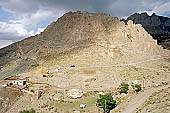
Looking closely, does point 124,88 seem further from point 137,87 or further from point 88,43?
point 88,43

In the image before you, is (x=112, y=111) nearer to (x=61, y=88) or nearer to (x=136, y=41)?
(x=61, y=88)

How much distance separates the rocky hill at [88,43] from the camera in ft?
338

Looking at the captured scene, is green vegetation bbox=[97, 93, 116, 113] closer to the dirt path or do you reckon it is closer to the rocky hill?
the dirt path

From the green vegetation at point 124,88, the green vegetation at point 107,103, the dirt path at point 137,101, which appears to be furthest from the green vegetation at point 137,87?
the green vegetation at point 107,103

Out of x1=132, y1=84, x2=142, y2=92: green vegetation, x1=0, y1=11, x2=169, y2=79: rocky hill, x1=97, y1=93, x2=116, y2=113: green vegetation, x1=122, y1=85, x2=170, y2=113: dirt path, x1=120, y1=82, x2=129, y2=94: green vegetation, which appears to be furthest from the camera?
x1=0, y1=11, x2=169, y2=79: rocky hill

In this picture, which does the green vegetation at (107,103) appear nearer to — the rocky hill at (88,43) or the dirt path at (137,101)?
the dirt path at (137,101)

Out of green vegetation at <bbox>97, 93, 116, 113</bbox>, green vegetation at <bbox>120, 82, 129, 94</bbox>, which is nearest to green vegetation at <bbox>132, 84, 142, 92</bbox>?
green vegetation at <bbox>120, 82, 129, 94</bbox>

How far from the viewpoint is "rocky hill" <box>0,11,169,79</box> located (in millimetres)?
103125

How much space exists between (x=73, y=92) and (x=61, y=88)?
813cm

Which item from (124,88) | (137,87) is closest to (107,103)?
(124,88)

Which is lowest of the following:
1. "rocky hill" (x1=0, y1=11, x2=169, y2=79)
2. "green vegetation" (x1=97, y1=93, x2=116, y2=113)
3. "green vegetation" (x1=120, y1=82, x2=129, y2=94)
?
"green vegetation" (x1=97, y1=93, x2=116, y2=113)

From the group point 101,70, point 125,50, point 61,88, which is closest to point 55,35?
point 125,50

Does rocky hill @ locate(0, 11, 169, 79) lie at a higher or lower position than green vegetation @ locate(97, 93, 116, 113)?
higher

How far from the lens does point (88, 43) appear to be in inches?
4766
